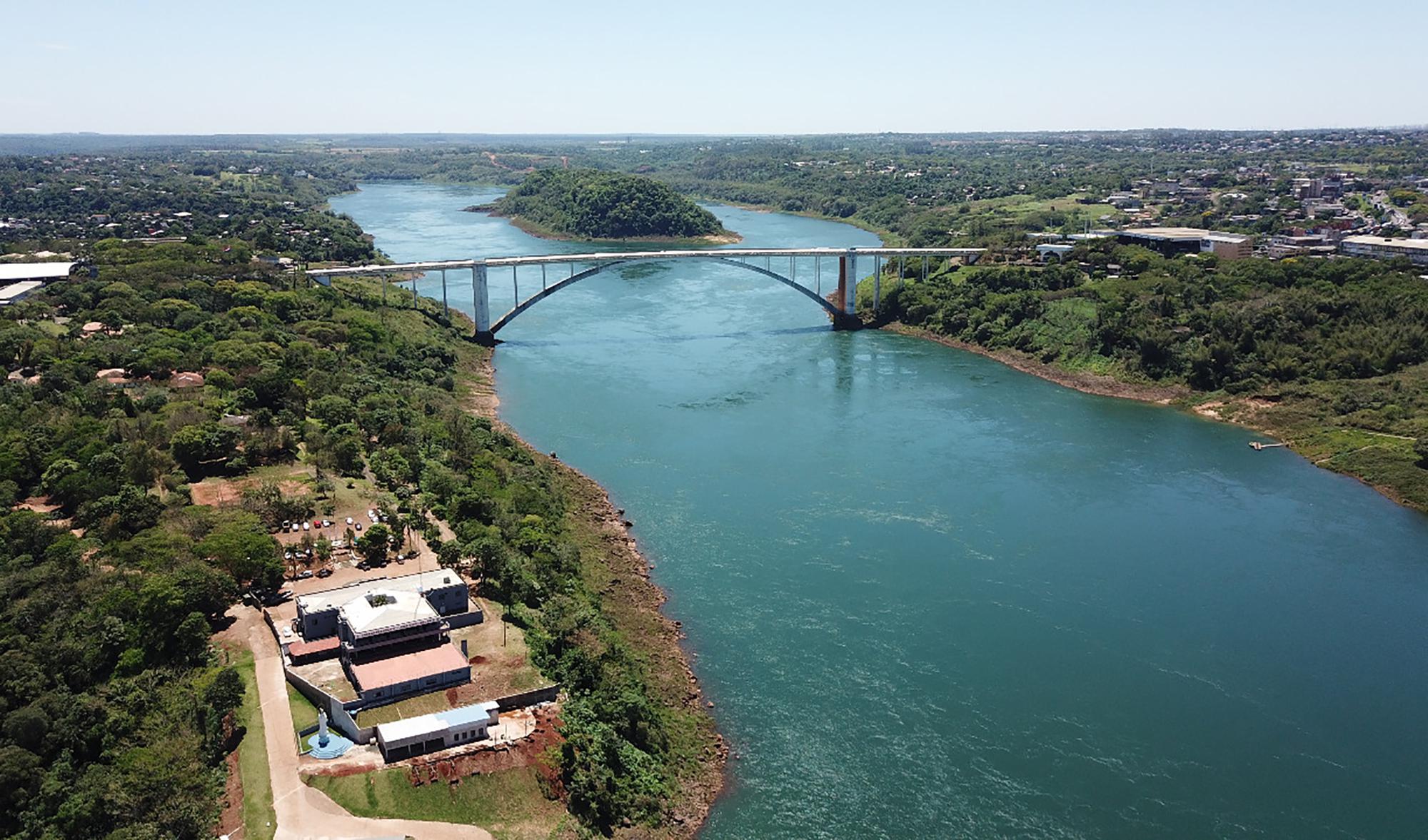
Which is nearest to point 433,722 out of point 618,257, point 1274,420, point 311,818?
point 311,818

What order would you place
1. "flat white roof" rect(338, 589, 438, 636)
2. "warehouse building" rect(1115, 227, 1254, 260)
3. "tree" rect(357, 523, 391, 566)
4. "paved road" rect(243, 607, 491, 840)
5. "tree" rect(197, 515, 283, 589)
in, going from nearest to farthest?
"paved road" rect(243, 607, 491, 840) → "flat white roof" rect(338, 589, 438, 636) → "tree" rect(197, 515, 283, 589) → "tree" rect(357, 523, 391, 566) → "warehouse building" rect(1115, 227, 1254, 260)

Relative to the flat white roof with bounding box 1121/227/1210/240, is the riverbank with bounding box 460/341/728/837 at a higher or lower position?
lower

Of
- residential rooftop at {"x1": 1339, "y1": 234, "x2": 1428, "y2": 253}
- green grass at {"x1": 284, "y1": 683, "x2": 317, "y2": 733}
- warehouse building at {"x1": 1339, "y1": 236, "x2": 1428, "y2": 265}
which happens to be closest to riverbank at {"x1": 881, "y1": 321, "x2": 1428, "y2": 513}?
warehouse building at {"x1": 1339, "y1": 236, "x2": 1428, "y2": 265}

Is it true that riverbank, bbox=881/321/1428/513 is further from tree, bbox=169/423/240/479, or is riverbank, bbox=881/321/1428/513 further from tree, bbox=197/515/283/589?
tree, bbox=169/423/240/479

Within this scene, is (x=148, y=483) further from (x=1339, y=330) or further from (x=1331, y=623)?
(x=1339, y=330)

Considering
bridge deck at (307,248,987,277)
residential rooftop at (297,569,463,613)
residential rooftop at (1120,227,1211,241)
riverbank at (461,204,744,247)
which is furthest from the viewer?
riverbank at (461,204,744,247)

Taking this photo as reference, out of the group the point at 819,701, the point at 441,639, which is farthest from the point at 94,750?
the point at 819,701

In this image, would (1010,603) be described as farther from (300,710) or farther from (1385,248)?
(1385,248)
